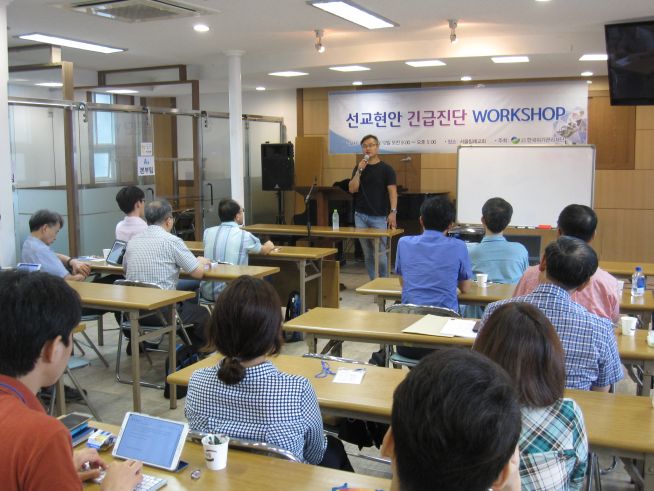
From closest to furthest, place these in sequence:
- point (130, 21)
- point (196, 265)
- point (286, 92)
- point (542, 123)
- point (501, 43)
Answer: point (196, 265)
point (130, 21)
point (501, 43)
point (542, 123)
point (286, 92)

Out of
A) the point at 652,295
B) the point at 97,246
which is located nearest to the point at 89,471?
the point at 652,295

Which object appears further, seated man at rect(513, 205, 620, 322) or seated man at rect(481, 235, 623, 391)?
seated man at rect(513, 205, 620, 322)

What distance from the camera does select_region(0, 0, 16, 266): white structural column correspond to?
5258 mm

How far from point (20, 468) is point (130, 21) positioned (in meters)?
5.54

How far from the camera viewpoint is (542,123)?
823 cm

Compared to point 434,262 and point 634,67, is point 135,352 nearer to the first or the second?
point 434,262

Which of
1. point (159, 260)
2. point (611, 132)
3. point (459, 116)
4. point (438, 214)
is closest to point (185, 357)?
point (159, 260)

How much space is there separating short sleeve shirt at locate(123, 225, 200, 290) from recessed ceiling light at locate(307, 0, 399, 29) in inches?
90.6

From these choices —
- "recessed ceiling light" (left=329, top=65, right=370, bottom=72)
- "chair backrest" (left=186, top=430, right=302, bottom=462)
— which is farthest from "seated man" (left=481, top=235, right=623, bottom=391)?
"recessed ceiling light" (left=329, top=65, right=370, bottom=72)

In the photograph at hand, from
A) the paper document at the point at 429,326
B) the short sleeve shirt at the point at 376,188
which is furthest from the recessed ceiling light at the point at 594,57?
the paper document at the point at 429,326

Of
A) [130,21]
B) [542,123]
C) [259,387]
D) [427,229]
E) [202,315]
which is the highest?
[130,21]

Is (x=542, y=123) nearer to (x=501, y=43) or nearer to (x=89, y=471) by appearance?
(x=501, y=43)

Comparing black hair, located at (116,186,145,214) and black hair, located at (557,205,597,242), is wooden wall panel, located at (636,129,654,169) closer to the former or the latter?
black hair, located at (557,205,597,242)

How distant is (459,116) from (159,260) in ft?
16.5
